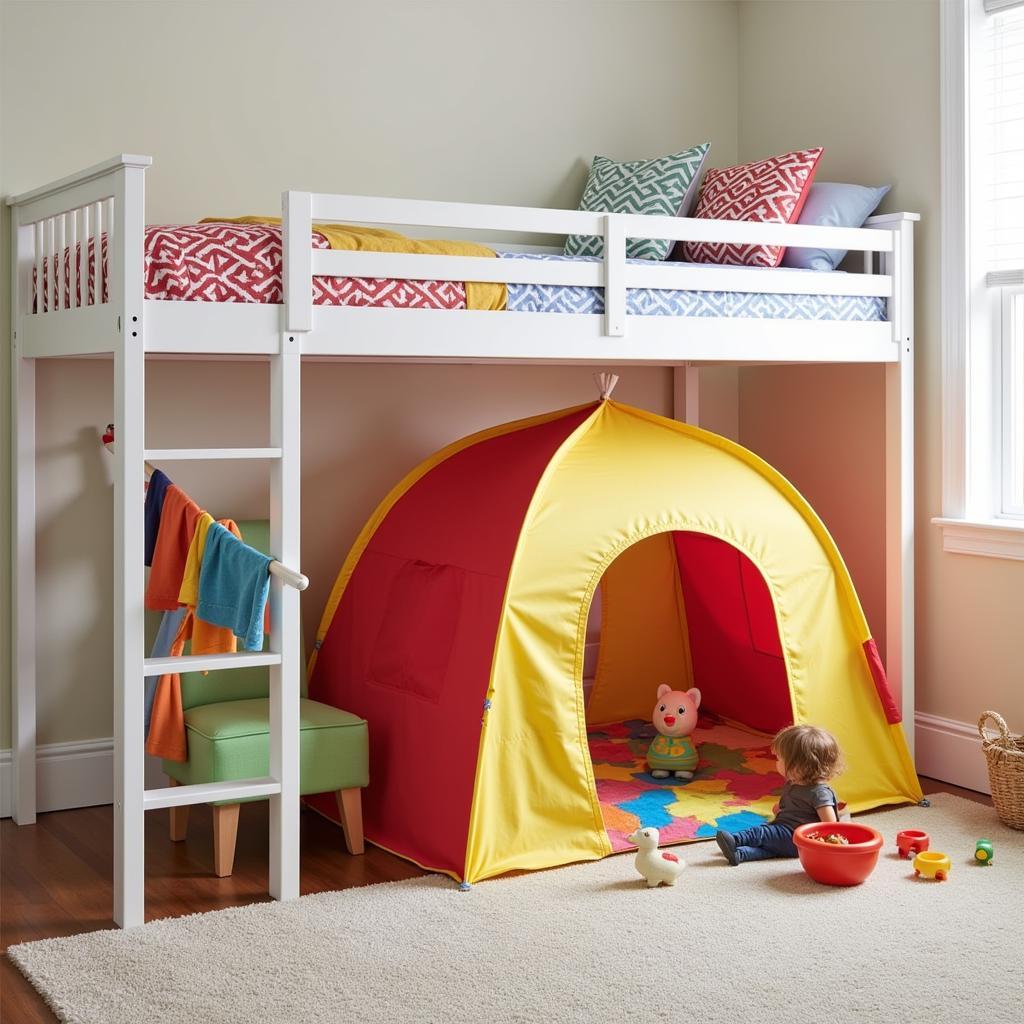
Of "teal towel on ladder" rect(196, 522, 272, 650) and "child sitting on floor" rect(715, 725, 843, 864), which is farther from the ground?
"teal towel on ladder" rect(196, 522, 272, 650)

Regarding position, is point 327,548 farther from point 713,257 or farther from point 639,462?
point 713,257

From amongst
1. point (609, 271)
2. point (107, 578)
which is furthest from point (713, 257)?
point (107, 578)

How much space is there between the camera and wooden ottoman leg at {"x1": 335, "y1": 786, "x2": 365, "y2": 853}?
330 centimetres

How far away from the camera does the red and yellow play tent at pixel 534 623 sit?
3.15 m

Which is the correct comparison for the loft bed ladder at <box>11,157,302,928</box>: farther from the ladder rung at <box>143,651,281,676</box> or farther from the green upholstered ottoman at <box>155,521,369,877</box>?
the green upholstered ottoman at <box>155,521,369,877</box>

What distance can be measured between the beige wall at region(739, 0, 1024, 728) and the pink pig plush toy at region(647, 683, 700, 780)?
0.74 metres

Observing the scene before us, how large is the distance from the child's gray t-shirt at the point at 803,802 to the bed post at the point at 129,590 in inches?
59.2

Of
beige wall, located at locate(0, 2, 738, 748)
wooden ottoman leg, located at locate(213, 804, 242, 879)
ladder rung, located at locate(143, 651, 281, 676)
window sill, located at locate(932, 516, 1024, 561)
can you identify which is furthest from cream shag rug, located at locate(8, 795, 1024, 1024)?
beige wall, located at locate(0, 2, 738, 748)

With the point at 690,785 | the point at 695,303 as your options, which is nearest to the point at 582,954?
the point at 690,785

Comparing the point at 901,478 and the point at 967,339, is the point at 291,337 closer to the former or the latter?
the point at 901,478

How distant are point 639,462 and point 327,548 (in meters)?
1.07

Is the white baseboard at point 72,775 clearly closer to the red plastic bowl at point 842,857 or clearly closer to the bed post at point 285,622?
the bed post at point 285,622

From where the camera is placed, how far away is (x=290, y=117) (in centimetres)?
391

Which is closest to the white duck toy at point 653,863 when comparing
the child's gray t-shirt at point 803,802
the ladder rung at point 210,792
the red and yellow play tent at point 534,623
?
the red and yellow play tent at point 534,623
